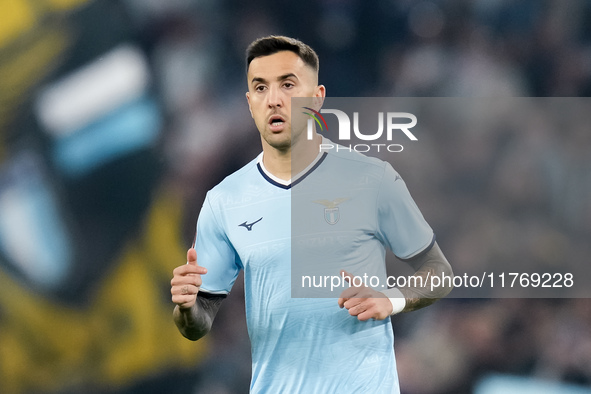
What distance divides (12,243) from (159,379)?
939 millimetres

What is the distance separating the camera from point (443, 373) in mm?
3182

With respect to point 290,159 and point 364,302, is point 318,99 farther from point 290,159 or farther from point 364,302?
point 364,302

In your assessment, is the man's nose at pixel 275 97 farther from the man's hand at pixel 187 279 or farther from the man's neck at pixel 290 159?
the man's hand at pixel 187 279

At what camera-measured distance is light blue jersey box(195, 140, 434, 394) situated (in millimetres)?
2391

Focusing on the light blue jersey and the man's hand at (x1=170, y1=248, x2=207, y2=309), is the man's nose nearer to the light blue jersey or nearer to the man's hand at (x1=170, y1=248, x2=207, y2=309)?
the light blue jersey

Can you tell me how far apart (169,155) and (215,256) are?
0.85 m

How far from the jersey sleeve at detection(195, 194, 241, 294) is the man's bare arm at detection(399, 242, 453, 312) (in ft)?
2.10

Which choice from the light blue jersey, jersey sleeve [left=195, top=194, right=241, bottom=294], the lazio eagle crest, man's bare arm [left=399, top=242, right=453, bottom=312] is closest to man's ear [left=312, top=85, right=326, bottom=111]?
the light blue jersey

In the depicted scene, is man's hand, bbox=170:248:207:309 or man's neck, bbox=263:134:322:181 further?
man's neck, bbox=263:134:322:181

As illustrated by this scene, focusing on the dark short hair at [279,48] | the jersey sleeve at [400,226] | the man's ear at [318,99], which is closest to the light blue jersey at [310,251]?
the jersey sleeve at [400,226]

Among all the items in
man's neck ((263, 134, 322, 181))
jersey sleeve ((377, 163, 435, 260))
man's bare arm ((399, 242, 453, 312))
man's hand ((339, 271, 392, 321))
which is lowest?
man's hand ((339, 271, 392, 321))

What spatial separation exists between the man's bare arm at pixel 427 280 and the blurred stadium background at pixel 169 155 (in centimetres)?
71

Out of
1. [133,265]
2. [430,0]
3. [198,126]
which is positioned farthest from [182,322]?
[430,0]

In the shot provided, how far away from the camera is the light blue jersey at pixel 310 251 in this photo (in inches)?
94.1
